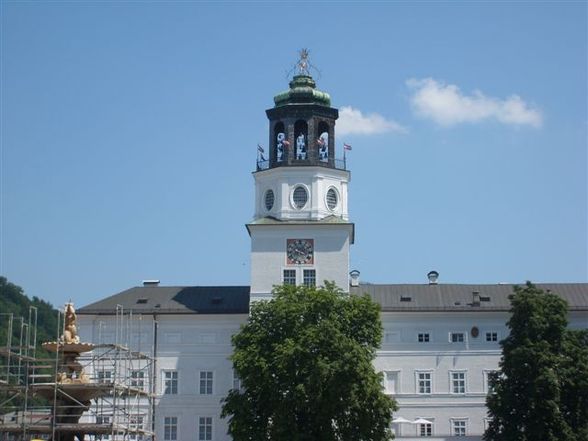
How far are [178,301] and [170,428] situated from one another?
7.90 m

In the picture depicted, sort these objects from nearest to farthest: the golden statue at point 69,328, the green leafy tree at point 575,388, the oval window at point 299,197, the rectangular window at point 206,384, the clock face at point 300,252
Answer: the golden statue at point 69,328, the green leafy tree at point 575,388, the clock face at point 300,252, the oval window at point 299,197, the rectangular window at point 206,384

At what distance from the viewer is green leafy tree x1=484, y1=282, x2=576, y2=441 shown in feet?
178

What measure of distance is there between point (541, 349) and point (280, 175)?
19.9 meters

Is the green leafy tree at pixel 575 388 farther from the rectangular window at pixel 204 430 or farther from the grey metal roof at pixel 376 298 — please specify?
the rectangular window at pixel 204 430

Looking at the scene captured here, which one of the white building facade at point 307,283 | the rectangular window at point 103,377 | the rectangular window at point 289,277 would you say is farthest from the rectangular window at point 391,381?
the rectangular window at point 103,377

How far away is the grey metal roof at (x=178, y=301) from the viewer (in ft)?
233

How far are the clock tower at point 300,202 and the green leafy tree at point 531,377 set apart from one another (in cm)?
1285

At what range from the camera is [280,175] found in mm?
68688

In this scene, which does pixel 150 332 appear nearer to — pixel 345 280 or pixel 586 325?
pixel 345 280

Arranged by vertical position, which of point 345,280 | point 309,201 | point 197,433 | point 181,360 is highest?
point 309,201

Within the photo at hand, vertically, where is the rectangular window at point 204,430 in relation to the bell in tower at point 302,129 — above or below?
below

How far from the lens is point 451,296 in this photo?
72.2 metres

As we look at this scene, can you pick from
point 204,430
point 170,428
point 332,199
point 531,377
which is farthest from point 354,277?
point 531,377

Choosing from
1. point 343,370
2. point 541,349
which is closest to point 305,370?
point 343,370
